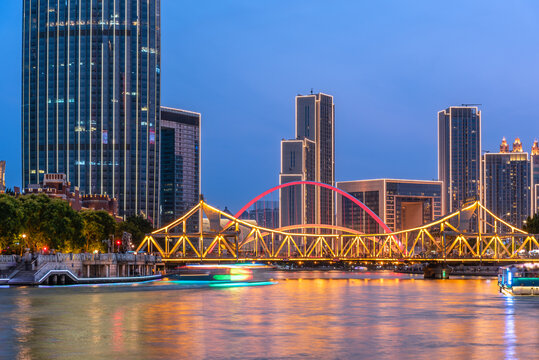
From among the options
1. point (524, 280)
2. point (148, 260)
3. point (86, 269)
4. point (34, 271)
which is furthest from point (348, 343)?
point (148, 260)

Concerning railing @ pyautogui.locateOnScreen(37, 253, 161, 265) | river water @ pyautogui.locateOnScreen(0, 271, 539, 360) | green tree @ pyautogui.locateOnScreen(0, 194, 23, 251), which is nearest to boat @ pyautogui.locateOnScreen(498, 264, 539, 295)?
river water @ pyautogui.locateOnScreen(0, 271, 539, 360)

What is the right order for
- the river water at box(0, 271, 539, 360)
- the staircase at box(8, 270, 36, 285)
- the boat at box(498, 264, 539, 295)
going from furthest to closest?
the staircase at box(8, 270, 36, 285)
the boat at box(498, 264, 539, 295)
the river water at box(0, 271, 539, 360)

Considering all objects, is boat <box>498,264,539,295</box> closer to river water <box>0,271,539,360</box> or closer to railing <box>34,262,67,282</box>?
river water <box>0,271,539,360</box>

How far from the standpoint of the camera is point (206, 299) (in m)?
83.2

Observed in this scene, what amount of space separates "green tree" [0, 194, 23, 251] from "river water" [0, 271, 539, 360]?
40403 millimetres

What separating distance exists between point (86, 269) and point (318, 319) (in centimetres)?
7250

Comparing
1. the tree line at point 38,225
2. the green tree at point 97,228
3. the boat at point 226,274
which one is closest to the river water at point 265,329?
the boat at point 226,274

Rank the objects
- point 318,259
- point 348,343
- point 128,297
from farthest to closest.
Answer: point 318,259 < point 128,297 < point 348,343

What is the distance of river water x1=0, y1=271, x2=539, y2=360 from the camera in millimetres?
37844

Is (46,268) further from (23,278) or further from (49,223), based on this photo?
(49,223)

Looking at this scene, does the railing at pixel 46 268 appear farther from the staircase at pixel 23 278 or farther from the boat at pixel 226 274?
the boat at pixel 226 274

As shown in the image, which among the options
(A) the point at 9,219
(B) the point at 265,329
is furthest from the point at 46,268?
(B) the point at 265,329

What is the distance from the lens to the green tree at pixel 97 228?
157 meters

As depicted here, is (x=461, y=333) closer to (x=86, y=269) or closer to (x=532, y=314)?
(x=532, y=314)
